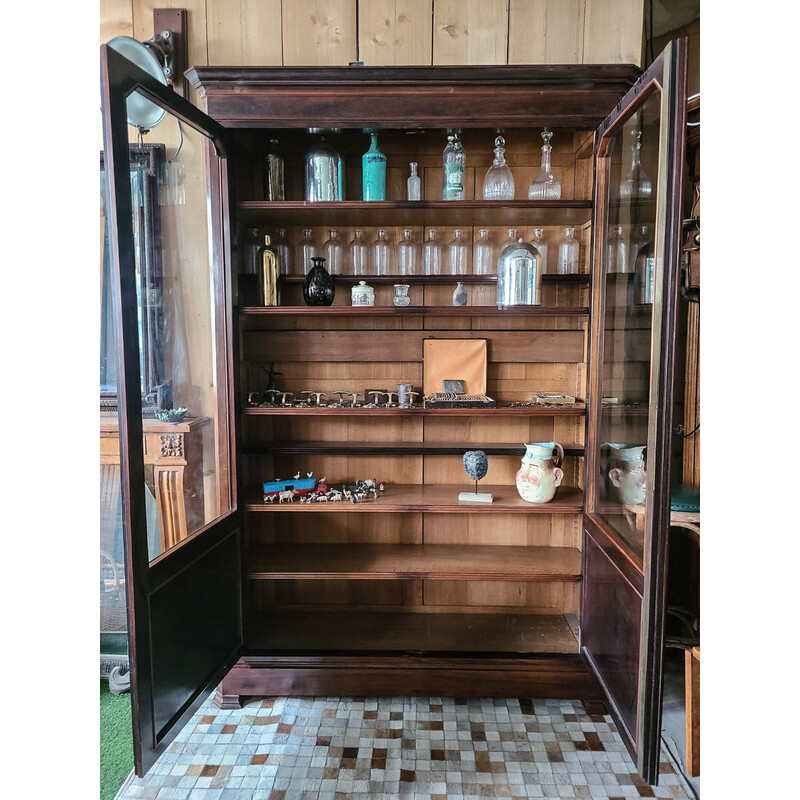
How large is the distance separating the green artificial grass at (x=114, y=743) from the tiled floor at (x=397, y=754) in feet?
0.20

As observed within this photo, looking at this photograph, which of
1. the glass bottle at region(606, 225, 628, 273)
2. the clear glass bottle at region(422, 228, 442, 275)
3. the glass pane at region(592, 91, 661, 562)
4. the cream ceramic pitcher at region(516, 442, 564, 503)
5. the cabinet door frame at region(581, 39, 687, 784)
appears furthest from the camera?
the clear glass bottle at region(422, 228, 442, 275)

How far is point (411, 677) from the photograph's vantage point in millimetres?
2180

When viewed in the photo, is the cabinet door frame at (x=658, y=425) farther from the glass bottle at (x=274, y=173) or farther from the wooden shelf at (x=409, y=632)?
the glass bottle at (x=274, y=173)

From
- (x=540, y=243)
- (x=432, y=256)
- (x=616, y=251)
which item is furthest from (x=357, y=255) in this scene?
(x=616, y=251)

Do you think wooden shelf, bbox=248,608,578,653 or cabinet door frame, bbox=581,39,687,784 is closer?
cabinet door frame, bbox=581,39,687,784

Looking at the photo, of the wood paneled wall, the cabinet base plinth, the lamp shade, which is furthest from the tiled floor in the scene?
the wood paneled wall

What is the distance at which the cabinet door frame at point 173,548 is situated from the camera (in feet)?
4.61

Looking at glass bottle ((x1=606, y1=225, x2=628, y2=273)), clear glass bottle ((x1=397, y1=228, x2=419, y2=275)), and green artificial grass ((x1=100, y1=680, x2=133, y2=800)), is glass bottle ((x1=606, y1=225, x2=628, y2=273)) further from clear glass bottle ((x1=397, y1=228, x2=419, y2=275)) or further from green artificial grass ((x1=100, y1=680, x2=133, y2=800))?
green artificial grass ((x1=100, y1=680, x2=133, y2=800))

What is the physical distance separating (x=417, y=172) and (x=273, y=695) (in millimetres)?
2128

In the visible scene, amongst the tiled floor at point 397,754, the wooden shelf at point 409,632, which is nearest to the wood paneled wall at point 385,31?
the wooden shelf at point 409,632

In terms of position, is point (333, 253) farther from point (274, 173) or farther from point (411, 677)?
point (411, 677)

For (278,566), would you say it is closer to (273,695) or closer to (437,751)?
(273,695)

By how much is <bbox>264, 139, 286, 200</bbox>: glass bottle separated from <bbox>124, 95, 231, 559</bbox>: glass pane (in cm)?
26

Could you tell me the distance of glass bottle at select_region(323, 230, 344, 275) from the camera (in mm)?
2340
